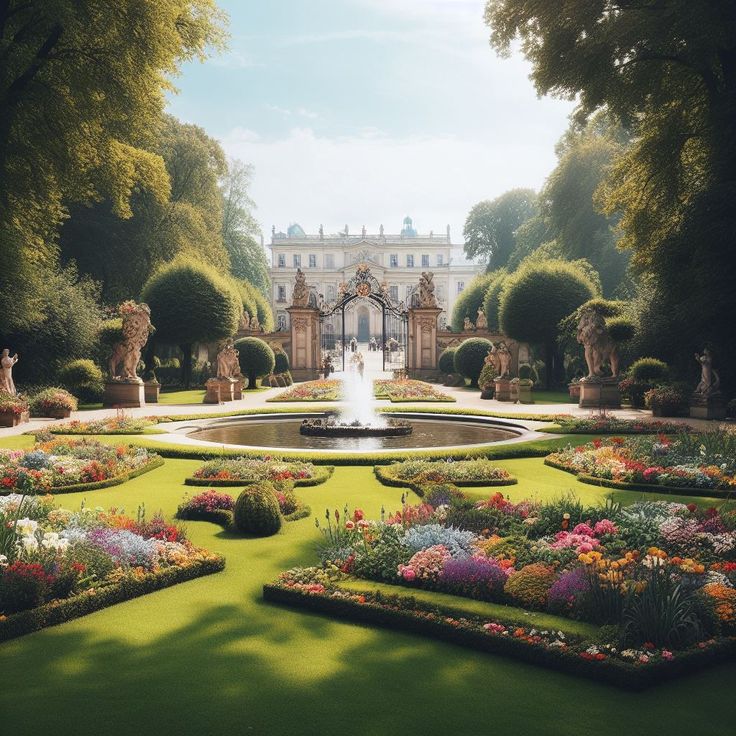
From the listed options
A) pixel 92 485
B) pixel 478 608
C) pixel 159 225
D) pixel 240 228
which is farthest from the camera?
pixel 240 228

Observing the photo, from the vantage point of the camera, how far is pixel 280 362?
39.3 metres

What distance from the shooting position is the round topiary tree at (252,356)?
34.6 metres

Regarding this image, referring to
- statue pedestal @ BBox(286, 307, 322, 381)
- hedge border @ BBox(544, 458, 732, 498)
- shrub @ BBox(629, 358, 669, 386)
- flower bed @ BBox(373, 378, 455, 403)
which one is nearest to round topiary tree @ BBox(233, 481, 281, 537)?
hedge border @ BBox(544, 458, 732, 498)

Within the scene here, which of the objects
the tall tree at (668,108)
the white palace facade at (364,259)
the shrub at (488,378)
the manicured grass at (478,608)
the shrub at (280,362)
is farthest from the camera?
the white palace facade at (364,259)

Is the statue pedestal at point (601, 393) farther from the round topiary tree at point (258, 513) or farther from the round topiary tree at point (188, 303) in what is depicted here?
the round topiary tree at point (258, 513)

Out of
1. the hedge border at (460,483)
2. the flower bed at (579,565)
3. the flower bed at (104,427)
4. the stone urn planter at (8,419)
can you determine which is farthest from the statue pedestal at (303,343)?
the flower bed at (579,565)

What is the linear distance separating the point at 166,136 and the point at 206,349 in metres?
12.0

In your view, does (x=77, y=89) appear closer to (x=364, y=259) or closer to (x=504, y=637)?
(x=504, y=637)

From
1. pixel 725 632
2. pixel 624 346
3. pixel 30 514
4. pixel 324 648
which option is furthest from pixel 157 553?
pixel 624 346

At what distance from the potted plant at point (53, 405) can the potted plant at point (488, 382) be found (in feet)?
48.4

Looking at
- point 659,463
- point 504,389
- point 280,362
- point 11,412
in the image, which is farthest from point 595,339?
point 280,362

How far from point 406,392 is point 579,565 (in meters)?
21.8

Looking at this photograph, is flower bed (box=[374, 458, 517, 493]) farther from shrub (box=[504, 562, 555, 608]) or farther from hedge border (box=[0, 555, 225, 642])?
shrub (box=[504, 562, 555, 608])

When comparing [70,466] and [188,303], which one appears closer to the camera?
[70,466]
